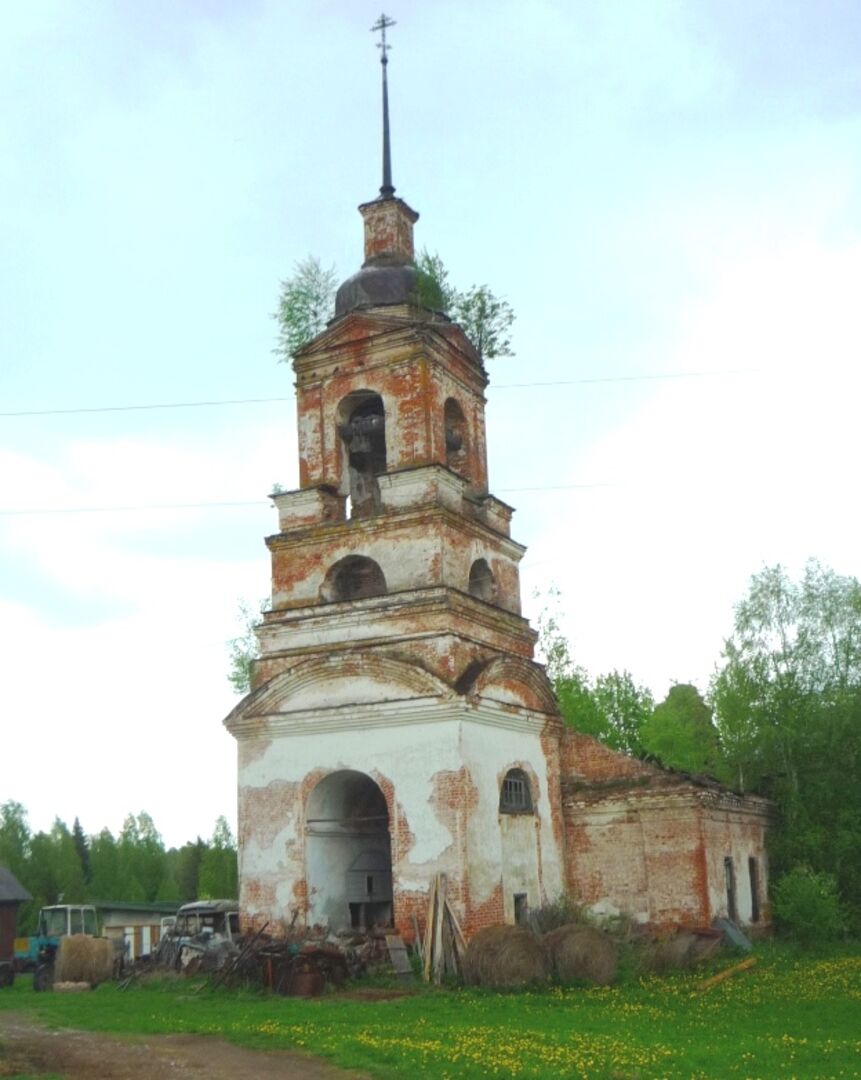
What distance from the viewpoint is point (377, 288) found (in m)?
22.0

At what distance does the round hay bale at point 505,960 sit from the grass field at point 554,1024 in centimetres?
28

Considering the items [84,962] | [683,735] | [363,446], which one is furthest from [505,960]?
[683,735]

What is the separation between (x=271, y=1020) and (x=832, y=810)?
1436cm

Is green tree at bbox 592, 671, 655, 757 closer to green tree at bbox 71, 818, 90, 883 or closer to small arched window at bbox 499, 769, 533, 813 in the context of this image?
small arched window at bbox 499, 769, 533, 813

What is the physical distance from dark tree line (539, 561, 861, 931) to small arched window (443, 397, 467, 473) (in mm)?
6693

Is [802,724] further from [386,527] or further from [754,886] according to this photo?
[386,527]

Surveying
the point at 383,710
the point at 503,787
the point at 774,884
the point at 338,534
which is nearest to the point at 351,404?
the point at 338,534

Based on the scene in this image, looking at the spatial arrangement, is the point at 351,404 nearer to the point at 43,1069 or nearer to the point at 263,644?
the point at 263,644

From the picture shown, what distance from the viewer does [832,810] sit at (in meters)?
24.1

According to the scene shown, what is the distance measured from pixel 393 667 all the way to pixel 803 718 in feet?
35.8

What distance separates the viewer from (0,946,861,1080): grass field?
33.6 feet

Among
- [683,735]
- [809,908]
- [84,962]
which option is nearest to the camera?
[84,962]

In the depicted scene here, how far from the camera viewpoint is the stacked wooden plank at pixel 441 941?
1672 cm

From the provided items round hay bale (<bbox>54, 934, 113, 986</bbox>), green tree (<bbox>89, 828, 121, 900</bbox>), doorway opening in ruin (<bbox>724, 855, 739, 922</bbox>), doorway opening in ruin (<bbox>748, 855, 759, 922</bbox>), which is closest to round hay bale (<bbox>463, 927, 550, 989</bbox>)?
doorway opening in ruin (<bbox>724, 855, 739, 922</bbox>)
